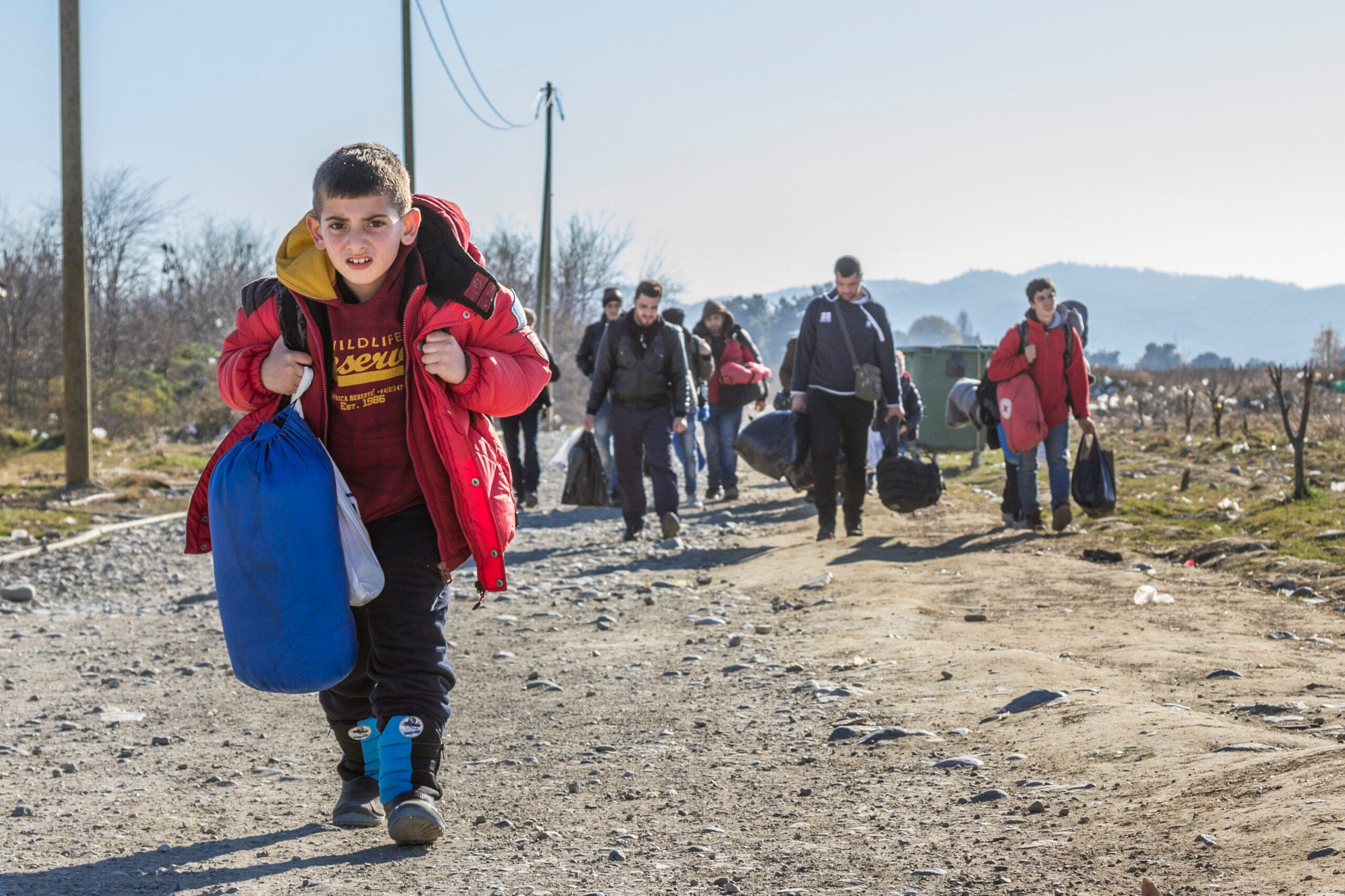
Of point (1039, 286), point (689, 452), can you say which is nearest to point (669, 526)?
point (689, 452)

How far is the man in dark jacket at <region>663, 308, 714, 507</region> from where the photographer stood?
1367 cm

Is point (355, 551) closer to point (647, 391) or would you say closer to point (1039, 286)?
point (647, 391)

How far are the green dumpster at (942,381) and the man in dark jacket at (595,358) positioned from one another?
6.30 m

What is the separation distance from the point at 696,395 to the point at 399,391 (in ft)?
31.9

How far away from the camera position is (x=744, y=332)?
15.1m

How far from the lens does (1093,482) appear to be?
1107 cm

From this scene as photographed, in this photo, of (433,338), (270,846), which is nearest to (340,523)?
(433,338)

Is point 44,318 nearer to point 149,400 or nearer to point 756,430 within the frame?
point 149,400

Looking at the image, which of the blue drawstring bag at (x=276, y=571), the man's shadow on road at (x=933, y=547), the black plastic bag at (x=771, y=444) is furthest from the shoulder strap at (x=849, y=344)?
the blue drawstring bag at (x=276, y=571)

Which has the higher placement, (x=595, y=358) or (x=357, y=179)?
(x=357, y=179)

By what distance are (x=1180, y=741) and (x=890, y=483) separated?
7.32 m

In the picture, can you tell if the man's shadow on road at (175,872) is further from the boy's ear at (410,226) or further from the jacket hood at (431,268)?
the boy's ear at (410,226)

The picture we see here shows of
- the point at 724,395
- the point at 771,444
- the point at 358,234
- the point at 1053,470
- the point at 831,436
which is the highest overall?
the point at 358,234

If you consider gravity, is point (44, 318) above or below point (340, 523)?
above
